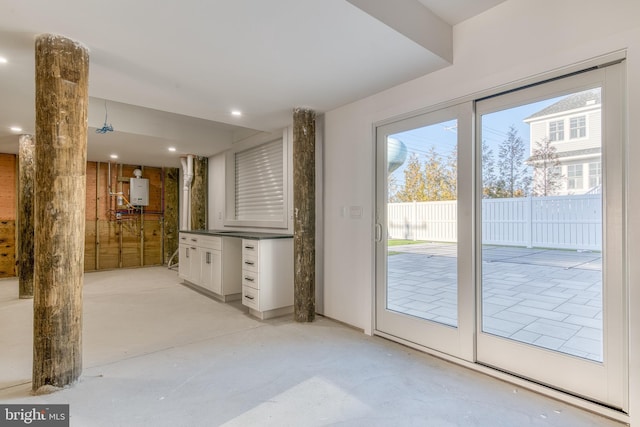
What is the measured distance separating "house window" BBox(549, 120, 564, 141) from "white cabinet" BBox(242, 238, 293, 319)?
9.00 ft

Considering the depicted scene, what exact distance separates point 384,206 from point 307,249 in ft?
3.22

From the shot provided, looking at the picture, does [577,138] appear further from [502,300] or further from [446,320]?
[446,320]

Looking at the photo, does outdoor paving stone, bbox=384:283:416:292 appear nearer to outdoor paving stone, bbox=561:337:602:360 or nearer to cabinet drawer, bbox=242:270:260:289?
outdoor paving stone, bbox=561:337:602:360

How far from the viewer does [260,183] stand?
539 centimetres

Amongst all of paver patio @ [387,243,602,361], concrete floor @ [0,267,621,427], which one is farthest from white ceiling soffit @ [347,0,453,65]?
concrete floor @ [0,267,621,427]

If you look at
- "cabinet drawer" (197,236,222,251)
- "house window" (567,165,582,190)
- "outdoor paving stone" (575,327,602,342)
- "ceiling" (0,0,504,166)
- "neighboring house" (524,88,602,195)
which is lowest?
"outdoor paving stone" (575,327,602,342)

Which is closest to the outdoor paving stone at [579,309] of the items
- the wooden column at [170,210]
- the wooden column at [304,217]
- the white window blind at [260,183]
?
the wooden column at [304,217]

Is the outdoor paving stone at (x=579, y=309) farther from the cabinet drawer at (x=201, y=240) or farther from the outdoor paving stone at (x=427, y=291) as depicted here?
the cabinet drawer at (x=201, y=240)

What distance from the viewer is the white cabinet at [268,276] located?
3.77 m

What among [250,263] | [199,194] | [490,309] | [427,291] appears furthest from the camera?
[199,194]

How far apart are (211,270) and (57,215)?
2754 millimetres

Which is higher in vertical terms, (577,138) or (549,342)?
(577,138)

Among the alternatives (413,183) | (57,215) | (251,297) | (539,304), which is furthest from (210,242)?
(539,304)

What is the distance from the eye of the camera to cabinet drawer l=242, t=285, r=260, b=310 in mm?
3765
